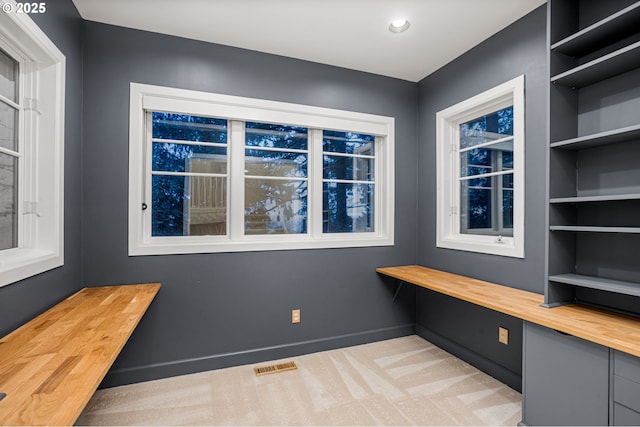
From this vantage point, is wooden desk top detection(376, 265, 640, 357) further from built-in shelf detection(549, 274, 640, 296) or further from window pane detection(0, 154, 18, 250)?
window pane detection(0, 154, 18, 250)

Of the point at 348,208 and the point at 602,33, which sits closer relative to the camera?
the point at 602,33

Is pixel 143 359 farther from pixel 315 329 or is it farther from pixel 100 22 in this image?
pixel 100 22

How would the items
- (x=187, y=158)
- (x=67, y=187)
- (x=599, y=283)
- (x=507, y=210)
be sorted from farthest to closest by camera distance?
(x=187, y=158) → (x=507, y=210) → (x=67, y=187) → (x=599, y=283)

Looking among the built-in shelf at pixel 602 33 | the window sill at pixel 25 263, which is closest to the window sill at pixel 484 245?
the built-in shelf at pixel 602 33

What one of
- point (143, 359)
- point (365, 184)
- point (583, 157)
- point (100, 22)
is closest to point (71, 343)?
point (143, 359)

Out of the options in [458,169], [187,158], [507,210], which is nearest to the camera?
[507,210]

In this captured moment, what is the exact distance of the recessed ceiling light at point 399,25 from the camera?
232 cm

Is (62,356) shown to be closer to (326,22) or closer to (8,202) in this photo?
(8,202)

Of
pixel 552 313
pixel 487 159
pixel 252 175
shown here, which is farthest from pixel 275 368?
pixel 487 159

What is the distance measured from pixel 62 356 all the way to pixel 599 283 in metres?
2.54

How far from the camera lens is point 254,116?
273 cm

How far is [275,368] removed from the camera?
2.58 metres

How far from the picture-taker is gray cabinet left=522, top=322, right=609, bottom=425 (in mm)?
1466

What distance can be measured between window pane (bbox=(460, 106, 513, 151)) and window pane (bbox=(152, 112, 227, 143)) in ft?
7.34
